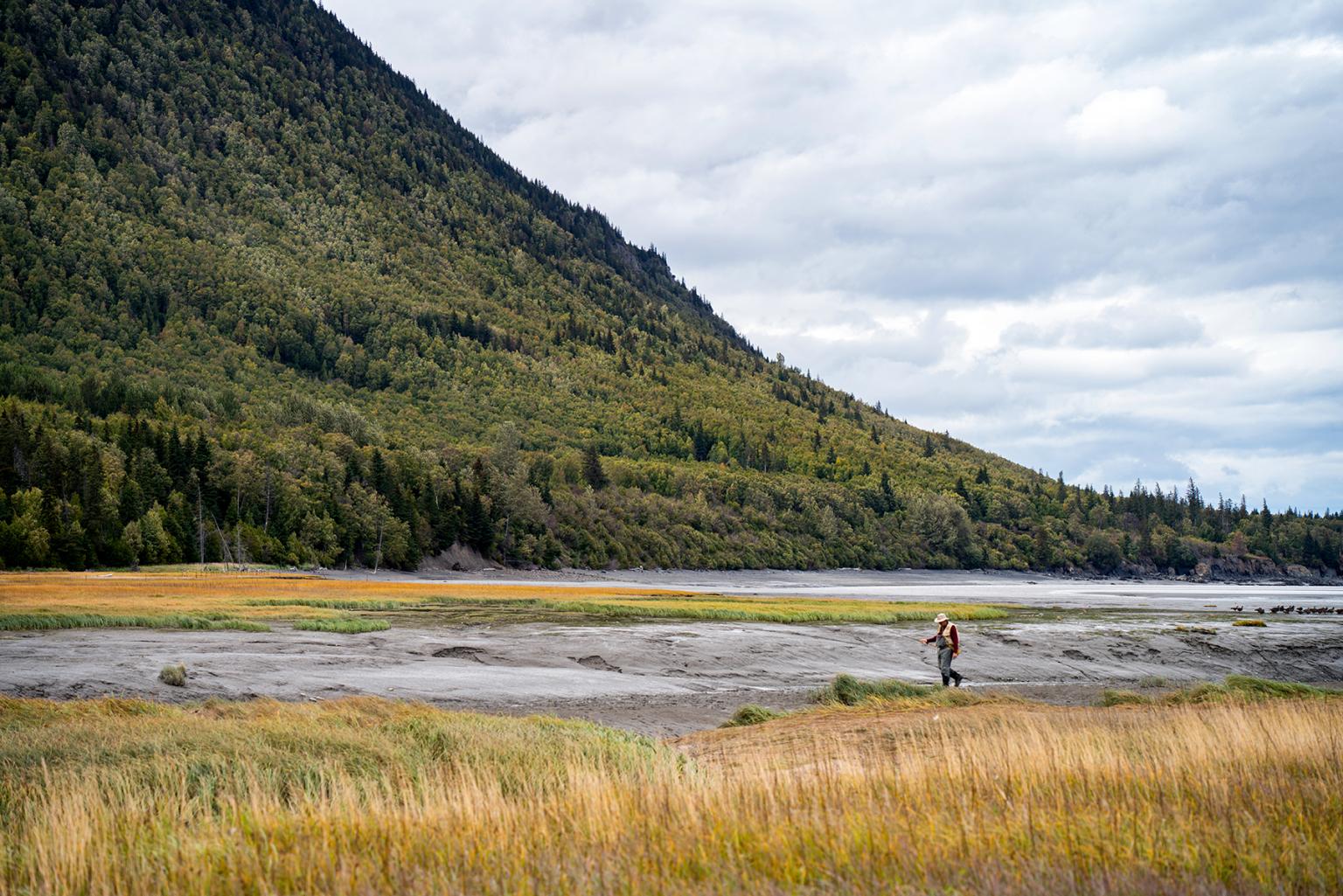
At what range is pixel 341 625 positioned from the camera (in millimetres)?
44219

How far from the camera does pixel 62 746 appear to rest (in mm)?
13562

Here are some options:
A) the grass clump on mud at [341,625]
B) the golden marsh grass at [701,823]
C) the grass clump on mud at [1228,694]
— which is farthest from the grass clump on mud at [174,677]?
the grass clump on mud at [1228,694]

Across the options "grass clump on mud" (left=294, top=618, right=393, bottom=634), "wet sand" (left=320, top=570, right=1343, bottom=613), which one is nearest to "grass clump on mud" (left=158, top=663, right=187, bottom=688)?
"grass clump on mud" (left=294, top=618, right=393, bottom=634)

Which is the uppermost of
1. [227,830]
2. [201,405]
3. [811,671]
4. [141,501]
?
[201,405]

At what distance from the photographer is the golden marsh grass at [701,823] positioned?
669cm

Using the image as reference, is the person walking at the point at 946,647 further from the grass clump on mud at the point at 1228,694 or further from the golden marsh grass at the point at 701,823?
the golden marsh grass at the point at 701,823

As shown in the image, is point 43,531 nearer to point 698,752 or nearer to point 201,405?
point 201,405

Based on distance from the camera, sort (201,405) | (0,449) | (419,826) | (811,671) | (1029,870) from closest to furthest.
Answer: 1. (1029,870)
2. (419,826)
3. (811,671)
4. (0,449)
5. (201,405)

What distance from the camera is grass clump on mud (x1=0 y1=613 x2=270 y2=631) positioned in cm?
3909

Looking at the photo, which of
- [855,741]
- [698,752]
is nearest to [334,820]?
[698,752]

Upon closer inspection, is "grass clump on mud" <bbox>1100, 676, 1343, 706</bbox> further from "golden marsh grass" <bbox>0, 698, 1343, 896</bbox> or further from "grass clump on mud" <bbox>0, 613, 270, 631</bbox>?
"grass clump on mud" <bbox>0, 613, 270, 631</bbox>

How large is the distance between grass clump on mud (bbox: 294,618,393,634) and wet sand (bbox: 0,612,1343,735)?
51.1 inches

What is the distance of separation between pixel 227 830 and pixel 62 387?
17361 centimetres

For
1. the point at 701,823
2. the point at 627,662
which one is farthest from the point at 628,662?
the point at 701,823
